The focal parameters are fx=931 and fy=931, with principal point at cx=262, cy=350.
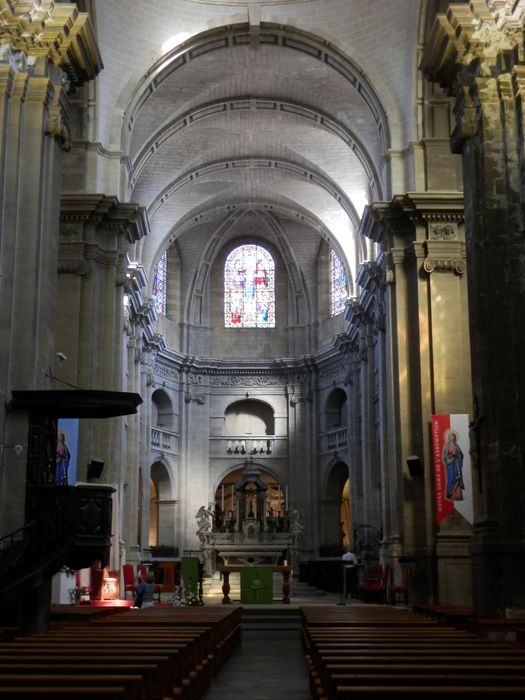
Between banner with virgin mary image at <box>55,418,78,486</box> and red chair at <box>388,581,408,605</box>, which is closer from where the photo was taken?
banner with virgin mary image at <box>55,418,78,486</box>

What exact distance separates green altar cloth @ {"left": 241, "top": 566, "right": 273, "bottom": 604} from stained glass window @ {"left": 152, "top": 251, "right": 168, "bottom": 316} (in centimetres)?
1729

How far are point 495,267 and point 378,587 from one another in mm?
13309

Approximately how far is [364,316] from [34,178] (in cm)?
1961

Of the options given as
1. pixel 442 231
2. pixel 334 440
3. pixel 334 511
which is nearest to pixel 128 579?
pixel 442 231

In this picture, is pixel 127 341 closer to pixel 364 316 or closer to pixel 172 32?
pixel 364 316

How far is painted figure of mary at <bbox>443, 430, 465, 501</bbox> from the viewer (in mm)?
19391

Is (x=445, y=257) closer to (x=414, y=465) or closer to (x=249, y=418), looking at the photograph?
(x=414, y=465)

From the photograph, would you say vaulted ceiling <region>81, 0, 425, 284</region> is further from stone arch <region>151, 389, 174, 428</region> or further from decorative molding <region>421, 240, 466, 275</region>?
stone arch <region>151, 389, 174, 428</region>

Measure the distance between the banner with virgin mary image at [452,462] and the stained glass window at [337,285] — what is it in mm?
19636

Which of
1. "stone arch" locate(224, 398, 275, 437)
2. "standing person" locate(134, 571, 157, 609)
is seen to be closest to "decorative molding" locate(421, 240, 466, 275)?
"standing person" locate(134, 571, 157, 609)

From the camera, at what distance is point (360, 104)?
27141mm

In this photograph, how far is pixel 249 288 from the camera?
4266 cm

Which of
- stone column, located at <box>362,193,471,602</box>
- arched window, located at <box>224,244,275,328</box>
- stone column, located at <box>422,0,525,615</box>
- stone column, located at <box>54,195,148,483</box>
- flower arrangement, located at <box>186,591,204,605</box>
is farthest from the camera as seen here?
arched window, located at <box>224,244,275,328</box>

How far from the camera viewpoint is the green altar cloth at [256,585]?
2455 centimetres
